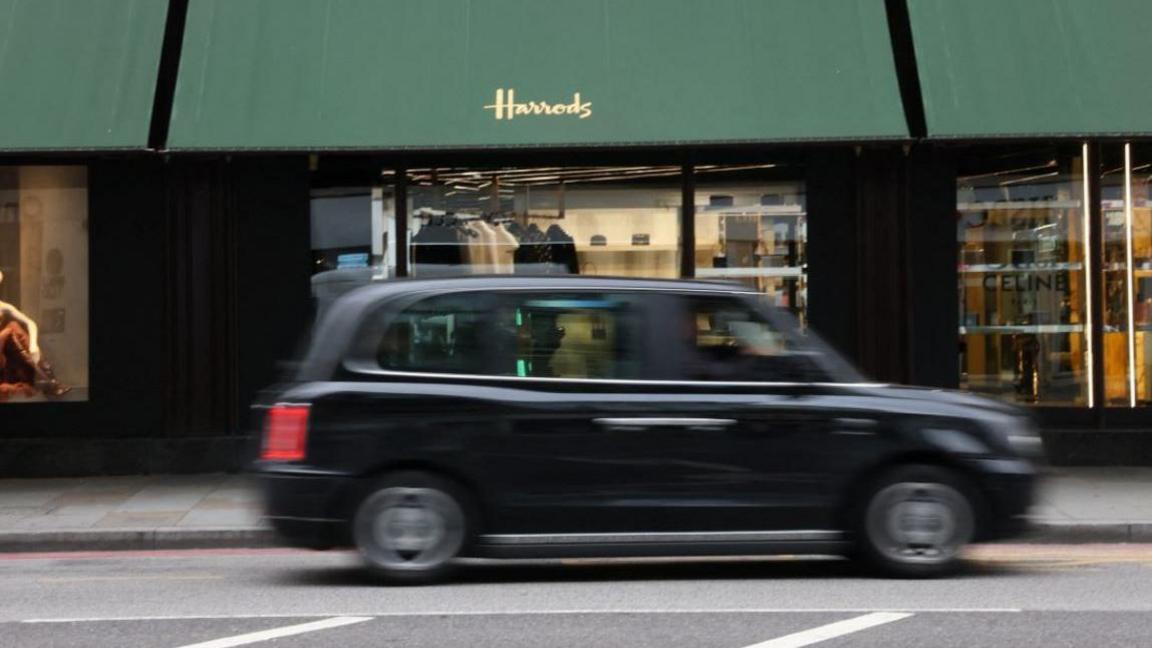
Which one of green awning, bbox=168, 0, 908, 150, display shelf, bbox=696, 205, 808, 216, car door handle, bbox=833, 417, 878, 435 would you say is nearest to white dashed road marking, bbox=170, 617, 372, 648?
car door handle, bbox=833, 417, 878, 435

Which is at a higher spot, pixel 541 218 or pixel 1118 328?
pixel 541 218

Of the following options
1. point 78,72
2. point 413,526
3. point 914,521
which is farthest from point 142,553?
point 914,521

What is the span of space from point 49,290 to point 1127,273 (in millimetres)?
10444

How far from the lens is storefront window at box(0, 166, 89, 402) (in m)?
15.1

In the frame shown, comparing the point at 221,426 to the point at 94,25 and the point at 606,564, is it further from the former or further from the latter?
the point at 606,564

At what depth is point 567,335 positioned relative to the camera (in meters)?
9.09

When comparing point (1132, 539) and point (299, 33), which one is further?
point (299, 33)

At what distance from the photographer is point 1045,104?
43.8 feet

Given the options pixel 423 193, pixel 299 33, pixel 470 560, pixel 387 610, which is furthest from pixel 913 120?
pixel 387 610

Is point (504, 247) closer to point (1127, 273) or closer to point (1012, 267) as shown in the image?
point (1012, 267)

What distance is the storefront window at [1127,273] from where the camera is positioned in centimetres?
1515

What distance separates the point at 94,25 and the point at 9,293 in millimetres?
2927

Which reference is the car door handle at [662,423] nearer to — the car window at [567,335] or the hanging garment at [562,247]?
the car window at [567,335]

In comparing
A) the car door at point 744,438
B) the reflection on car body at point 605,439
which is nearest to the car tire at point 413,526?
the reflection on car body at point 605,439
